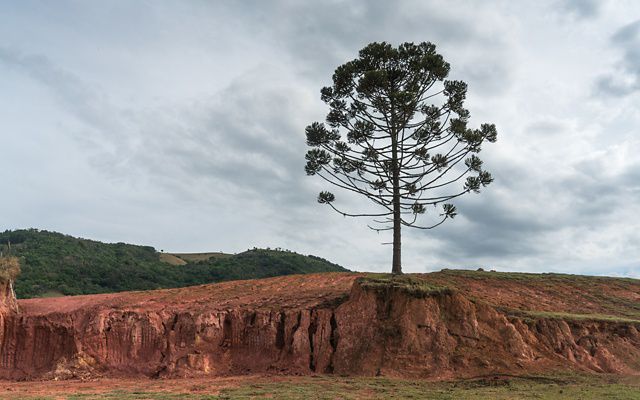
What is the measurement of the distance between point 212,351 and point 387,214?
10949mm

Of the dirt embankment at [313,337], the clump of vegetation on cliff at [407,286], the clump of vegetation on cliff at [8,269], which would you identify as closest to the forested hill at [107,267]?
the clump of vegetation on cliff at [8,269]

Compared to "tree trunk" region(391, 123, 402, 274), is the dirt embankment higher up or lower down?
lower down

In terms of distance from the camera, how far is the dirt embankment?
75.7 feet

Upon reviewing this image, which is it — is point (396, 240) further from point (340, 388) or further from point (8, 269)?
point (8, 269)

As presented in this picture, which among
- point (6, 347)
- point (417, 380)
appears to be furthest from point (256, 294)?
point (6, 347)

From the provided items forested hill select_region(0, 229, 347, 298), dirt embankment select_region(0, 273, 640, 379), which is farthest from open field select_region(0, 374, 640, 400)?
forested hill select_region(0, 229, 347, 298)

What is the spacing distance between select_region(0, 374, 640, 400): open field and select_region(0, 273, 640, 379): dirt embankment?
1.29 metres

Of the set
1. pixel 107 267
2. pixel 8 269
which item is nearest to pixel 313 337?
pixel 8 269

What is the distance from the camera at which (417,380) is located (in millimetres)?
21672

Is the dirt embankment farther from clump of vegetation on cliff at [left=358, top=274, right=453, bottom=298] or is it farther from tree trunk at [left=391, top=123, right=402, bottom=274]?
tree trunk at [left=391, top=123, right=402, bottom=274]

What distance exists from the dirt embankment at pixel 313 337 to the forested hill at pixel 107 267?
21.5 metres

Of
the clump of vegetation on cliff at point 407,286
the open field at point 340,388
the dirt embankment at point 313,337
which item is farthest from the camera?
the clump of vegetation on cliff at point 407,286

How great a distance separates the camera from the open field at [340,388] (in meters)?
18.3

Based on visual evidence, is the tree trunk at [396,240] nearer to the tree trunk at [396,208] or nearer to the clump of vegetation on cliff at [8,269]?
the tree trunk at [396,208]
